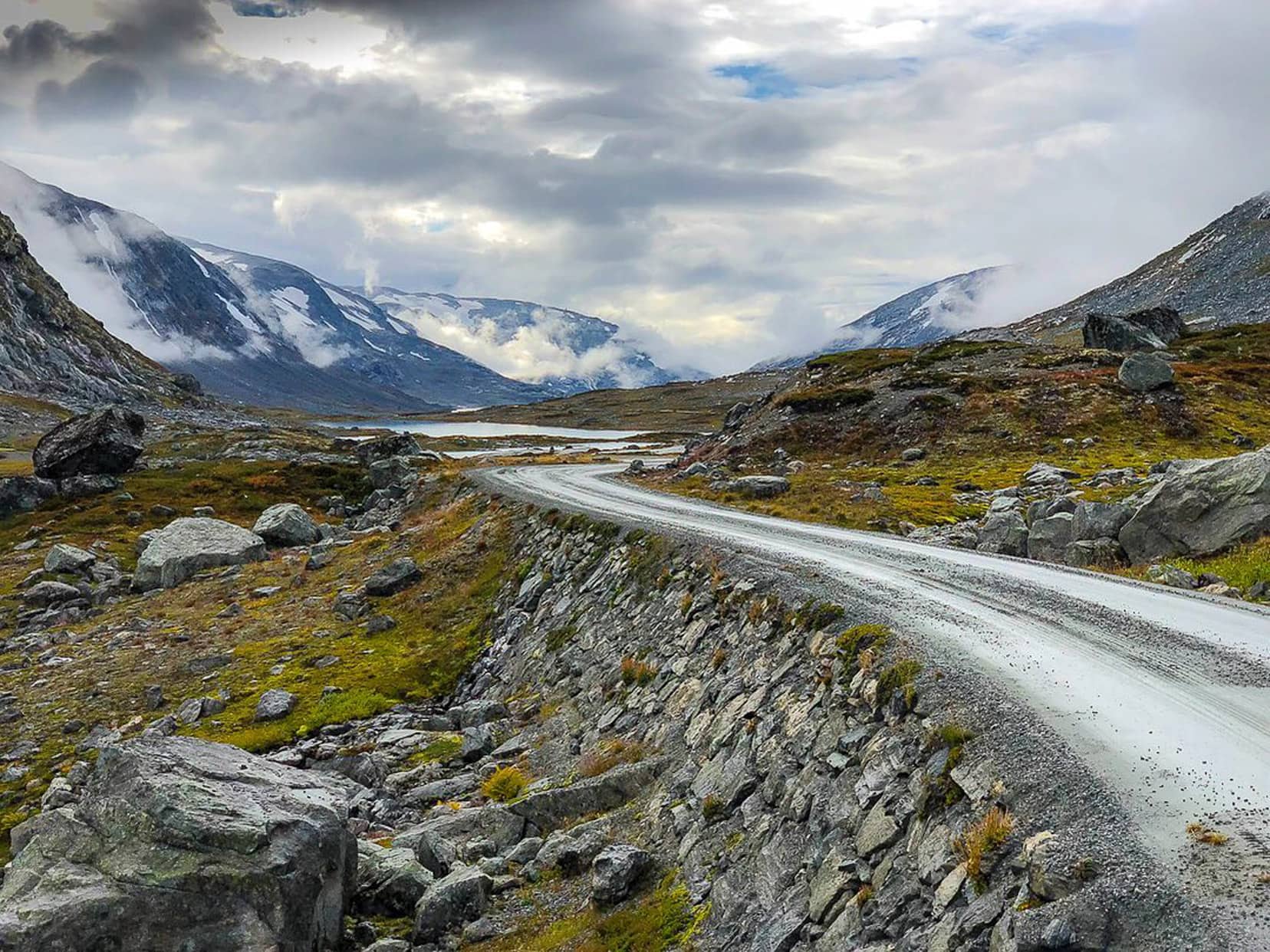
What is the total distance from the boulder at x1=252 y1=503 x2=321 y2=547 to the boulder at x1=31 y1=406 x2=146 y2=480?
28.9 meters

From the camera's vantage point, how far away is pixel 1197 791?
8.85 meters

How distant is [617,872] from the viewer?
1271cm

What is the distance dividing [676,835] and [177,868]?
787cm

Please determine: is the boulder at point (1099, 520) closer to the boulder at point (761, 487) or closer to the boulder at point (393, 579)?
the boulder at point (761, 487)

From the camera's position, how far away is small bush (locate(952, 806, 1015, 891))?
8305 mm

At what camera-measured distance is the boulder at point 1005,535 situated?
93.4 feet

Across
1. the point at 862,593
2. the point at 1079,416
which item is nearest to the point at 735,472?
the point at 1079,416

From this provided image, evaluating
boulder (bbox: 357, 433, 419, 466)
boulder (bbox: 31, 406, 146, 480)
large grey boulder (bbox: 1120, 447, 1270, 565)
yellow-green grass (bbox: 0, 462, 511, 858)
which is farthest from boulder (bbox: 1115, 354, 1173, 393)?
boulder (bbox: 31, 406, 146, 480)

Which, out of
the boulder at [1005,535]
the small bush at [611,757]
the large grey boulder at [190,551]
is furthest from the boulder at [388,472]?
the small bush at [611,757]

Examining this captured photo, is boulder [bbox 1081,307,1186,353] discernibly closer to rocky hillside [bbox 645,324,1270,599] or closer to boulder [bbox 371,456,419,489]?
rocky hillside [bbox 645,324,1270,599]

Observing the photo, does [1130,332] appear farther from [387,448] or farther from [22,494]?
[22,494]

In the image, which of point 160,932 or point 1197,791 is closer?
point 1197,791

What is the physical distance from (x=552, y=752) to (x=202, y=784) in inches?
335

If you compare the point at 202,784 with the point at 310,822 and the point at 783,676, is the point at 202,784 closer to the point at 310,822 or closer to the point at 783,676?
the point at 310,822
